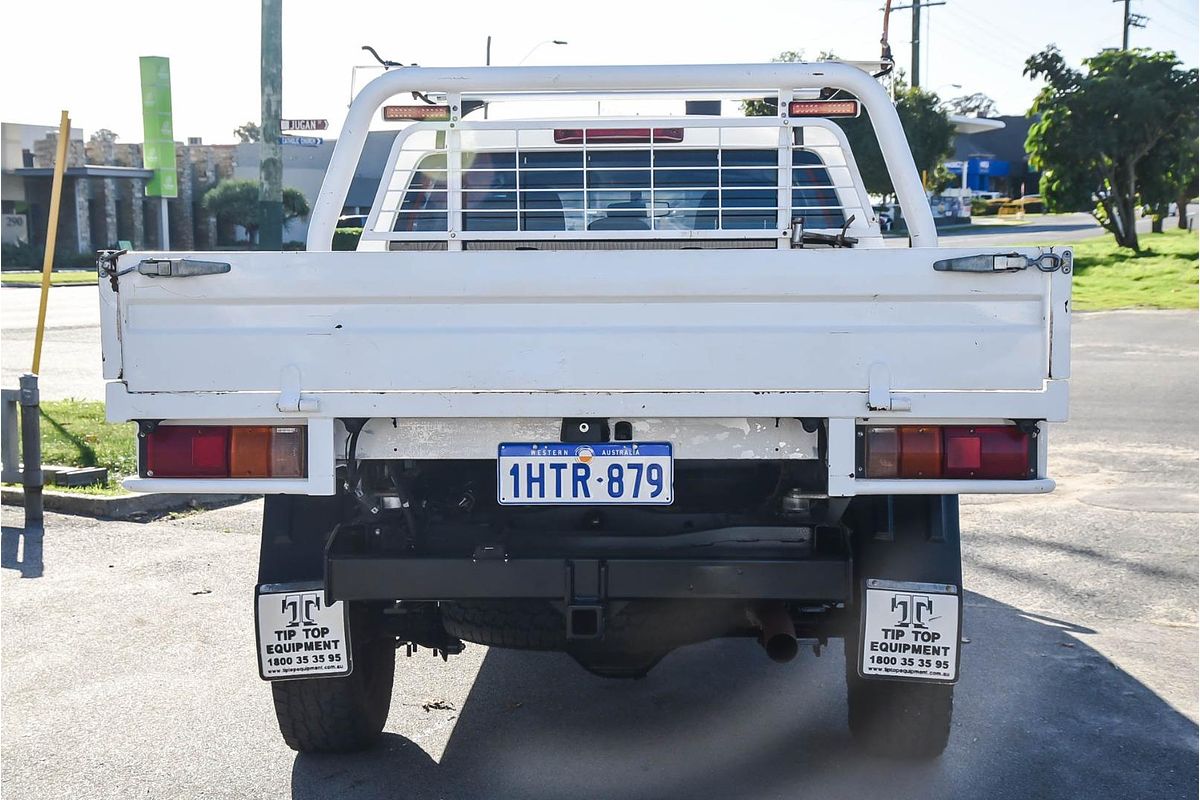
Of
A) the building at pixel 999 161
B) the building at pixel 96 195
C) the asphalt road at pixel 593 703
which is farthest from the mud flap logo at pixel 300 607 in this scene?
the building at pixel 999 161

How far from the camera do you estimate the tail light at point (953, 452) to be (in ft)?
11.9

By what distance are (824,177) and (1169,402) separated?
23.9 ft

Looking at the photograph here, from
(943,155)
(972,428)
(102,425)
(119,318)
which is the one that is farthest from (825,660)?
(943,155)

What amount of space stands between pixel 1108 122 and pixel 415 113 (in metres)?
26.7

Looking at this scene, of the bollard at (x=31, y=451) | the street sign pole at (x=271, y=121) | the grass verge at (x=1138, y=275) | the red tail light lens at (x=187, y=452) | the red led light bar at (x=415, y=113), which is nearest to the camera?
the red tail light lens at (x=187, y=452)

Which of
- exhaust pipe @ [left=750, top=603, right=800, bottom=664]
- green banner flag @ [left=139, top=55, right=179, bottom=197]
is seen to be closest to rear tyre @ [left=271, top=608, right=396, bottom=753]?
exhaust pipe @ [left=750, top=603, right=800, bottom=664]

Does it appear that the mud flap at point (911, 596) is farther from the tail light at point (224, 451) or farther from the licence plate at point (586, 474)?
the tail light at point (224, 451)

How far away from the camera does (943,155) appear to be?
4478cm

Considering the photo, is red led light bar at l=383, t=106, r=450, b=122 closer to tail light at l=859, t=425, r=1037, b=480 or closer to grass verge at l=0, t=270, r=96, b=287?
tail light at l=859, t=425, r=1037, b=480

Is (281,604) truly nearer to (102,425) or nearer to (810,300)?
(810,300)

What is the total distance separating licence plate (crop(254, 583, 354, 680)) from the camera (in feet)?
13.0

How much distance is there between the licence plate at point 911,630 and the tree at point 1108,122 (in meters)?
28.0

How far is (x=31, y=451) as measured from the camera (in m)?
7.63

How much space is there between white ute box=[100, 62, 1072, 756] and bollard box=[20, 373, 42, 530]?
4.10 metres
